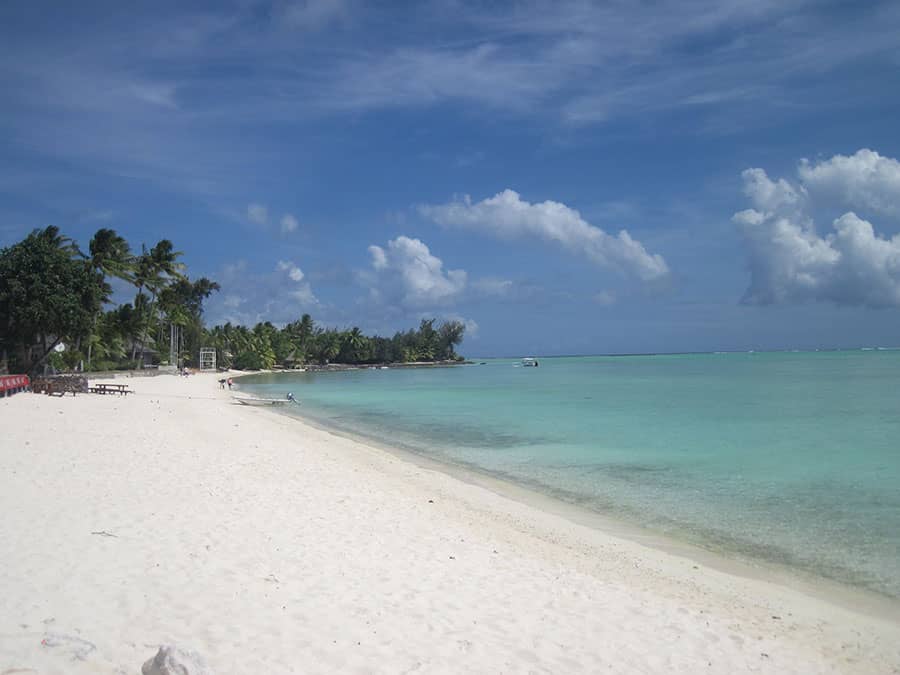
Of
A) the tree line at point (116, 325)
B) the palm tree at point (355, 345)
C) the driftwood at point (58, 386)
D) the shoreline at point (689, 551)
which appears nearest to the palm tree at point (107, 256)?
the tree line at point (116, 325)

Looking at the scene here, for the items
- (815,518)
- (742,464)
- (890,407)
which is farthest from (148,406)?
(890,407)

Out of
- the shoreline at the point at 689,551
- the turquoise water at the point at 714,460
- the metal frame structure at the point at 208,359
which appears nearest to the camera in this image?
the shoreline at the point at 689,551

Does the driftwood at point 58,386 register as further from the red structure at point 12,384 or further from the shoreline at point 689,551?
the shoreline at point 689,551

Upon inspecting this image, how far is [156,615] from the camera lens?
174 inches

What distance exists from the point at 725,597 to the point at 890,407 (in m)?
28.4

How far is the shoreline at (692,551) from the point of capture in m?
6.62

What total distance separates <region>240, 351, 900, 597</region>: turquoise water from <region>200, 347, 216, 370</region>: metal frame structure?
146 ft

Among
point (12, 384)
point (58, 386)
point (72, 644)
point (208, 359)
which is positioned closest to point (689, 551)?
point (72, 644)

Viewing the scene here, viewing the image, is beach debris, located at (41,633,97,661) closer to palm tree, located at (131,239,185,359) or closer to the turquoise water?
the turquoise water

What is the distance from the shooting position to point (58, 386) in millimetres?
25219

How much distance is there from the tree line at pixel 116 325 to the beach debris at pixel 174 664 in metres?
33.2

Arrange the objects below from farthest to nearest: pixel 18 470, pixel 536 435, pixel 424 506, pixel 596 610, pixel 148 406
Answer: pixel 148 406, pixel 536 435, pixel 424 506, pixel 18 470, pixel 596 610

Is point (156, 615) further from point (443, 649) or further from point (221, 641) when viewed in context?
point (443, 649)

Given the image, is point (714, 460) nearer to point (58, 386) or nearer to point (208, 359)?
point (58, 386)
